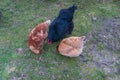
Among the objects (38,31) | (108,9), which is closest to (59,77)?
(38,31)

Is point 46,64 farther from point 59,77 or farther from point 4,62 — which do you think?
point 4,62

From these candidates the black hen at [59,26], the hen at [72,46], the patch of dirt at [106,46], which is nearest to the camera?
the hen at [72,46]

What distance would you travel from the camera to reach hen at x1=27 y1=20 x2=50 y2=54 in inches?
146

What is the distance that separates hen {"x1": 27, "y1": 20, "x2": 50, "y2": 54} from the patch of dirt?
0.78 metres

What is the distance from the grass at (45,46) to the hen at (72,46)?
167 millimetres

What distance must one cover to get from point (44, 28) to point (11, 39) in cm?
78

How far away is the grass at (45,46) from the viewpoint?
145 inches

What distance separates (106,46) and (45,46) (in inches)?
43.4

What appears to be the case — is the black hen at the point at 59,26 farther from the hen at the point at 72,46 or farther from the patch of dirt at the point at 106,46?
the patch of dirt at the point at 106,46

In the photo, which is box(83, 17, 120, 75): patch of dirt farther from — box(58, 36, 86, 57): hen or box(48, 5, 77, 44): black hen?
box(48, 5, 77, 44): black hen

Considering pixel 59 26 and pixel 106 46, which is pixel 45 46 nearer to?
pixel 59 26

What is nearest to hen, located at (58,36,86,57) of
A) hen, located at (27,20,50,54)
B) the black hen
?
the black hen

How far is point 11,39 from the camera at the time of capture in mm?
4227

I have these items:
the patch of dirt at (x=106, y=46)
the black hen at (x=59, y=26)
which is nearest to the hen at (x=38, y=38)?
the black hen at (x=59, y=26)
